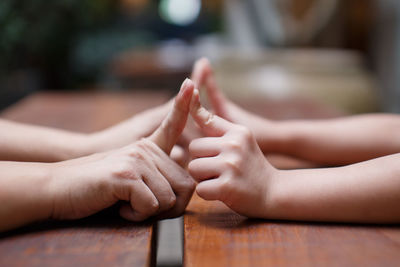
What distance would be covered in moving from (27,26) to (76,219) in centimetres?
205

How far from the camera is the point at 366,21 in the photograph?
4.33 meters

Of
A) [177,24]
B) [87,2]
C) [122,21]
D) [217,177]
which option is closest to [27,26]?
[87,2]

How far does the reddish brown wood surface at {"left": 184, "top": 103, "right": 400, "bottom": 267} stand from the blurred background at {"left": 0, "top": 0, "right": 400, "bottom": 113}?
3.38 feet

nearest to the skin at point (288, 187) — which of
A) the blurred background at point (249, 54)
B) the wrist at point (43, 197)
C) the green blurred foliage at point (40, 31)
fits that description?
the wrist at point (43, 197)

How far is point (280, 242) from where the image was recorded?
0.44 metres

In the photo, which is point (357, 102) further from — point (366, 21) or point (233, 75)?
point (366, 21)

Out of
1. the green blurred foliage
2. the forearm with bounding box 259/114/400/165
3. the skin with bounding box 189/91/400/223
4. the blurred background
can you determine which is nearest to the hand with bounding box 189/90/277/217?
the skin with bounding box 189/91/400/223

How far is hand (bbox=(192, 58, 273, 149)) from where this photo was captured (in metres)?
0.80

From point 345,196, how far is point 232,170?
12 centimetres

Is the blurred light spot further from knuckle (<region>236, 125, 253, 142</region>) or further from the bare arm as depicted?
knuckle (<region>236, 125, 253, 142</region>)

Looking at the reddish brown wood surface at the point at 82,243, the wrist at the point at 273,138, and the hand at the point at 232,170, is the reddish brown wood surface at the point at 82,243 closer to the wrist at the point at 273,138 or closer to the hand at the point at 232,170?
the hand at the point at 232,170

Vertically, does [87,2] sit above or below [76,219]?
below

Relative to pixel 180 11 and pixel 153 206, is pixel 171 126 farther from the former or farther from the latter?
pixel 180 11

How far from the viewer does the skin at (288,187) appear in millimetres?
484
